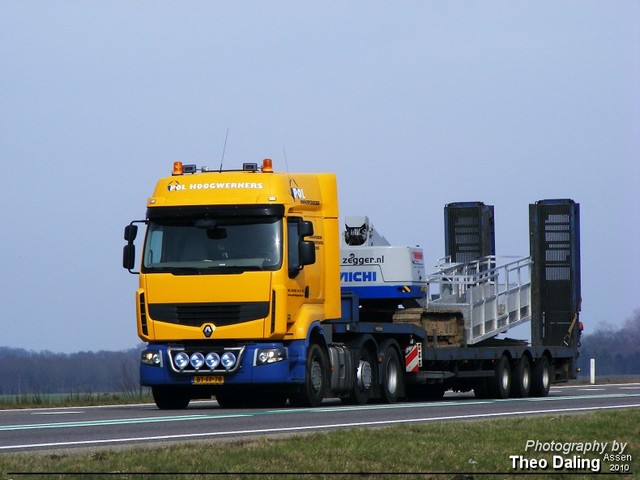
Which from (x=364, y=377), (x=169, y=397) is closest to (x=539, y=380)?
(x=364, y=377)

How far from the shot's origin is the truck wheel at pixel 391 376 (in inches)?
953

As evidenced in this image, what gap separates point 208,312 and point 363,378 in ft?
11.8

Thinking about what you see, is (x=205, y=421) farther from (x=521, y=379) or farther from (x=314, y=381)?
(x=521, y=379)

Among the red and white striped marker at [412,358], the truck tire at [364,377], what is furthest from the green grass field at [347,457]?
the red and white striped marker at [412,358]

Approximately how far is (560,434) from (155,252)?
8600mm

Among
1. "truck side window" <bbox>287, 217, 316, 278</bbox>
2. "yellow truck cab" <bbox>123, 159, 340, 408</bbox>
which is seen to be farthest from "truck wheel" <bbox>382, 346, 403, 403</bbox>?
"truck side window" <bbox>287, 217, 316, 278</bbox>

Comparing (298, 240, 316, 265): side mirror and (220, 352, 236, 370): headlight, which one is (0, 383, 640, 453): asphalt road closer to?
(220, 352, 236, 370): headlight

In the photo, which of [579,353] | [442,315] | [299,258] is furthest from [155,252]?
[579,353]

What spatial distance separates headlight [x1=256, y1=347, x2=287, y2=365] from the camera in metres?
21.0

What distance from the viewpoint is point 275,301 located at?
820 inches

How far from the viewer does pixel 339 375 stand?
74.7ft

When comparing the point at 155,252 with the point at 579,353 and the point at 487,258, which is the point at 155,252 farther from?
the point at 579,353

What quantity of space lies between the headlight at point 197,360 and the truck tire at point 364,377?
123 inches

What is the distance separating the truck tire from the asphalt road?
3.92 ft
